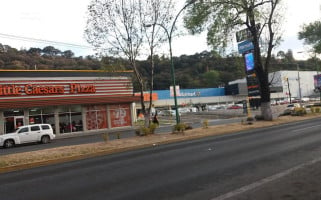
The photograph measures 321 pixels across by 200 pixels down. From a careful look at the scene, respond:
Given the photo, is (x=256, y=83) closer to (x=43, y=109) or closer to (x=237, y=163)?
(x=43, y=109)

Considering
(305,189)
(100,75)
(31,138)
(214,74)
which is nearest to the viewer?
(305,189)

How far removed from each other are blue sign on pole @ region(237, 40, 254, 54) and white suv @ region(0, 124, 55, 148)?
17.9 metres

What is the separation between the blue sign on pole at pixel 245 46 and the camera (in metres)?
28.1

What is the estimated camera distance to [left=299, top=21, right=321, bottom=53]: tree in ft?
152

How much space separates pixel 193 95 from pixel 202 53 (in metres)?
45.0

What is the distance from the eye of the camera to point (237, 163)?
980 centimetres

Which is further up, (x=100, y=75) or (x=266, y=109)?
(x=100, y=75)

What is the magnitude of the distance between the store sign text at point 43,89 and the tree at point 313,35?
32.4 m

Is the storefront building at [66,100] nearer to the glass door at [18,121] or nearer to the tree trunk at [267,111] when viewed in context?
the glass door at [18,121]

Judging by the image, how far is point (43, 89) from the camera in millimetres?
31750

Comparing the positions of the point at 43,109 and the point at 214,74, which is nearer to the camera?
the point at 43,109

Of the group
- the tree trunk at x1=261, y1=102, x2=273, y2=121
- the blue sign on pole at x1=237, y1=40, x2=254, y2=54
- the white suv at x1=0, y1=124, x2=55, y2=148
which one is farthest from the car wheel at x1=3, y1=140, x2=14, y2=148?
the tree trunk at x1=261, y1=102, x2=273, y2=121

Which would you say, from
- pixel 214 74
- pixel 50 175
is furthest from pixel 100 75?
pixel 214 74

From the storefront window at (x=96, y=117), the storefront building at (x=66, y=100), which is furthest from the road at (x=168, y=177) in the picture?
the storefront window at (x=96, y=117)
